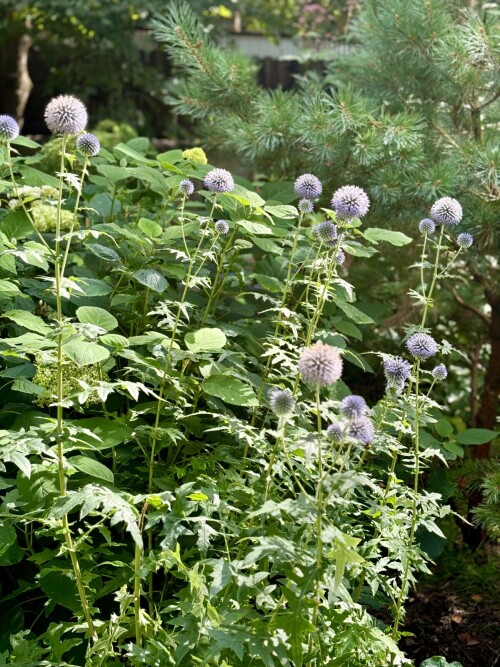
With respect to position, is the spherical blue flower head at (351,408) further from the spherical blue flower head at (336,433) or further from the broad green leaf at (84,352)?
the broad green leaf at (84,352)

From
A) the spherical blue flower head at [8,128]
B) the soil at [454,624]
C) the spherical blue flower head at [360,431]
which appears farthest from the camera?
the soil at [454,624]

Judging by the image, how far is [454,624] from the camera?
2.97 metres

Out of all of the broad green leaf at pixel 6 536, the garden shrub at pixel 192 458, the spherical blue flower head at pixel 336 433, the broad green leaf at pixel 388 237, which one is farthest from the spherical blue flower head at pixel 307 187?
the broad green leaf at pixel 6 536

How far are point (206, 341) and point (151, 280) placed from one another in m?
0.26

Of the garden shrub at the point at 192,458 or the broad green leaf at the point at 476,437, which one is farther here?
the broad green leaf at the point at 476,437

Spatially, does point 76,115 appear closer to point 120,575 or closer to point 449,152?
point 120,575

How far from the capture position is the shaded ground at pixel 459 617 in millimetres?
2828

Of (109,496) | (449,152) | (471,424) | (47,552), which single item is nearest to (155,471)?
(47,552)

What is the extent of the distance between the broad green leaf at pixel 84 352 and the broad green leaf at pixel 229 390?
32 centimetres

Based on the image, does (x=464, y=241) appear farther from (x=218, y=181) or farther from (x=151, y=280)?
(x=151, y=280)

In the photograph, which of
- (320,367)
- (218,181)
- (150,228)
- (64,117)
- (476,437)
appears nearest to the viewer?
(320,367)

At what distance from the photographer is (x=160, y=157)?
2.94 m

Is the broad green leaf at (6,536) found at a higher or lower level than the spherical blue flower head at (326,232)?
lower

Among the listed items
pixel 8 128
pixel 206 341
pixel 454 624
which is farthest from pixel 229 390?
pixel 454 624
